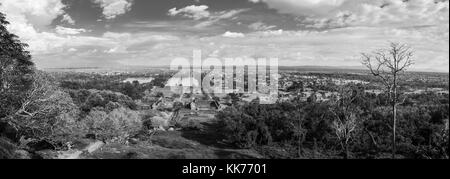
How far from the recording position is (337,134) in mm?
27406

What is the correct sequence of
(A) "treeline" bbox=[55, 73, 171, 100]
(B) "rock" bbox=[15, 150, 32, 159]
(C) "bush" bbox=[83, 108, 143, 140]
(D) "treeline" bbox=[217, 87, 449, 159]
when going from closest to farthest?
1. (B) "rock" bbox=[15, 150, 32, 159]
2. (C) "bush" bbox=[83, 108, 143, 140]
3. (D) "treeline" bbox=[217, 87, 449, 159]
4. (A) "treeline" bbox=[55, 73, 171, 100]

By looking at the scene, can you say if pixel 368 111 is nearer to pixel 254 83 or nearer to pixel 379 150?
pixel 379 150

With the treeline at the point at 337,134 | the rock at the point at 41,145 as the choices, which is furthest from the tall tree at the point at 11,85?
the treeline at the point at 337,134

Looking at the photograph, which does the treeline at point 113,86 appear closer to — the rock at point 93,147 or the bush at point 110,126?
the bush at point 110,126

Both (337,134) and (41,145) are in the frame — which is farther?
(337,134)

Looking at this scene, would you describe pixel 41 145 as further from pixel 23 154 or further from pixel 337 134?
pixel 337 134

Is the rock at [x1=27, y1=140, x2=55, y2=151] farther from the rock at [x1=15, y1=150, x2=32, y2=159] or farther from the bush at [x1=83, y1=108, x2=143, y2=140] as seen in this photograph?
the bush at [x1=83, y1=108, x2=143, y2=140]

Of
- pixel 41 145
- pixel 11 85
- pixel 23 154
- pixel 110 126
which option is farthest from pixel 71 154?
pixel 110 126

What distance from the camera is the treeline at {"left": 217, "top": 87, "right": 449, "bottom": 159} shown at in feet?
94.1

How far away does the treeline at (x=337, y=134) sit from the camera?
28688 mm

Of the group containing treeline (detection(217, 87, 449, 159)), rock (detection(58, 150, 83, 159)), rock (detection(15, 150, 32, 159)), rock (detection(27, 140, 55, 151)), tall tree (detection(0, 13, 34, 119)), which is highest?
tall tree (detection(0, 13, 34, 119))

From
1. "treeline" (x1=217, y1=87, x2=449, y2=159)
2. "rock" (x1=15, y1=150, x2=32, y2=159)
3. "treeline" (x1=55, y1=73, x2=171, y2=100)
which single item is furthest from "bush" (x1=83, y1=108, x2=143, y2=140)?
"treeline" (x1=55, y1=73, x2=171, y2=100)

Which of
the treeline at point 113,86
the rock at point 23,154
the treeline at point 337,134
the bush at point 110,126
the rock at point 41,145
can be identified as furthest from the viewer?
the treeline at point 113,86

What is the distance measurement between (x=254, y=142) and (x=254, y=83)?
80554 millimetres
